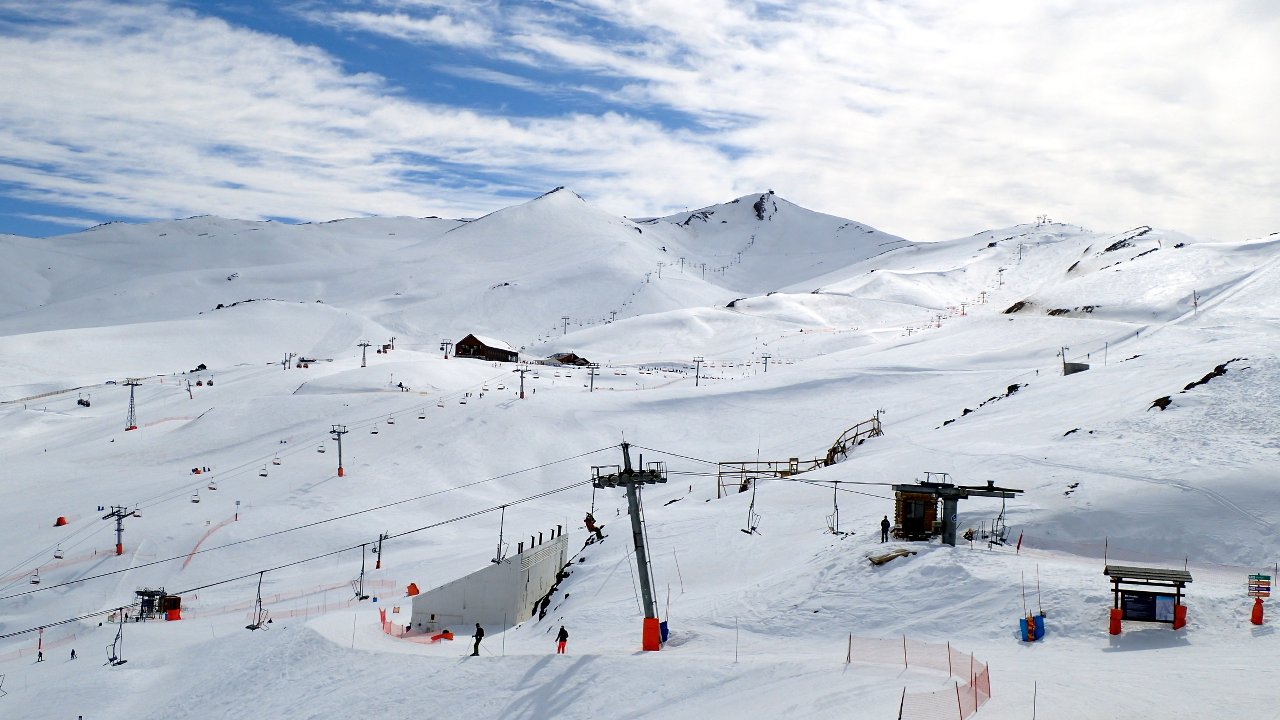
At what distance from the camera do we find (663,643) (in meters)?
26.1

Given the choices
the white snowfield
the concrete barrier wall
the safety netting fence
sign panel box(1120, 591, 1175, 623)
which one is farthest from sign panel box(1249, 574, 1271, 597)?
the concrete barrier wall

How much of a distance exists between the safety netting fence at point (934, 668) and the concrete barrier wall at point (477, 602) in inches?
583

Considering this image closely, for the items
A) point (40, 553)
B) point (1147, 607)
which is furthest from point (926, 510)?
point (40, 553)

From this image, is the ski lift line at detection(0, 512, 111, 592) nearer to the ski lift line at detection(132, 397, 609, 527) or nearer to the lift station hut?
the ski lift line at detection(132, 397, 609, 527)

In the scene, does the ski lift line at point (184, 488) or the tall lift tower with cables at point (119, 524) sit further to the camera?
the ski lift line at point (184, 488)

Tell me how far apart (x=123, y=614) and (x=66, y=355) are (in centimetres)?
10542

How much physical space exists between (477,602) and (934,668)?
18.7m

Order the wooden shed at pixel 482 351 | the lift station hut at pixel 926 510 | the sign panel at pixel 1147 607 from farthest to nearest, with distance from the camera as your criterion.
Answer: the wooden shed at pixel 482 351, the lift station hut at pixel 926 510, the sign panel at pixel 1147 607

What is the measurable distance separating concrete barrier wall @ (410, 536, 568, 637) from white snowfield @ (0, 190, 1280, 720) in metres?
1.75

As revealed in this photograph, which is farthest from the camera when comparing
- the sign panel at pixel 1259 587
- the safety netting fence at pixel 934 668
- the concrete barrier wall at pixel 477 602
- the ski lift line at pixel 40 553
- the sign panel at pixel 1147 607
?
the ski lift line at pixel 40 553

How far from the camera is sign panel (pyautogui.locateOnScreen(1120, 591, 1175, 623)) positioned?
22938mm

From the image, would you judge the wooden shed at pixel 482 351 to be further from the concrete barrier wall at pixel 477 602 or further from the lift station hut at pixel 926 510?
the lift station hut at pixel 926 510

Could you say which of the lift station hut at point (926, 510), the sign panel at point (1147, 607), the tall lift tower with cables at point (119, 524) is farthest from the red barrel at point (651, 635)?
the tall lift tower with cables at point (119, 524)

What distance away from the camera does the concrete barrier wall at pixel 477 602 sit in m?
34.4
